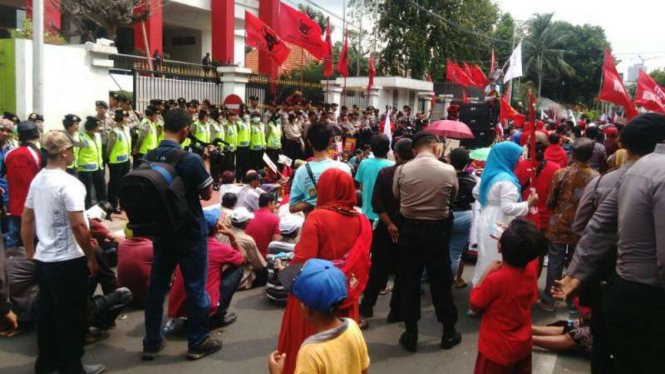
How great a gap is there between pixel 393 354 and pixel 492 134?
13585mm

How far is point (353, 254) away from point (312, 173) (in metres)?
1.11

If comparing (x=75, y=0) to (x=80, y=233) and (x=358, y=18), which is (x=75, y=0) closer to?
(x=80, y=233)

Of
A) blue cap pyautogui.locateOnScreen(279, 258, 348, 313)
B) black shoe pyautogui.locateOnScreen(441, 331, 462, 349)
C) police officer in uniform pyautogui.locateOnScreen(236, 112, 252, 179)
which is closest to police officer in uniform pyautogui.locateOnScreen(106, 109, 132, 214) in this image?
police officer in uniform pyautogui.locateOnScreen(236, 112, 252, 179)

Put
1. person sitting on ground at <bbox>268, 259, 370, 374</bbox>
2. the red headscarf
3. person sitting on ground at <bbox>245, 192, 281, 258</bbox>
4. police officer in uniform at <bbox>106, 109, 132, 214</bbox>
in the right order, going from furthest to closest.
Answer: police officer in uniform at <bbox>106, 109, 132, 214</bbox>, person sitting on ground at <bbox>245, 192, 281, 258</bbox>, the red headscarf, person sitting on ground at <bbox>268, 259, 370, 374</bbox>

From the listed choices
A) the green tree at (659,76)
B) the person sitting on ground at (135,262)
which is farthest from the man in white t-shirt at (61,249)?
the green tree at (659,76)

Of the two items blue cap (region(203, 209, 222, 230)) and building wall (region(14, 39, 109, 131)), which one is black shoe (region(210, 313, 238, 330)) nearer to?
blue cap (region(203, 209, 222, 230))

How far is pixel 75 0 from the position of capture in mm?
18688

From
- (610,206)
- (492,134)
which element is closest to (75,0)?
(492,134)

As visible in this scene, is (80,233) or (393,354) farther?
(393,354)

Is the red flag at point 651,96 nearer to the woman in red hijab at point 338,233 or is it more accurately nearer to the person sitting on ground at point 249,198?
the person sitting on ground at point 249,198

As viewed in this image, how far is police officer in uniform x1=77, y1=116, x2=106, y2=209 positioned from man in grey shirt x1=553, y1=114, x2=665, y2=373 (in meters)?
7.63

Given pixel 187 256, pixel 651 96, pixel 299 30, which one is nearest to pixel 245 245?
pixel 187 256

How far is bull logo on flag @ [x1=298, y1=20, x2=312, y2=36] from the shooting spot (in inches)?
543

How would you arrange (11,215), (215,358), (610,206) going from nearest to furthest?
(610,206) < (215,358) < (11,215)
